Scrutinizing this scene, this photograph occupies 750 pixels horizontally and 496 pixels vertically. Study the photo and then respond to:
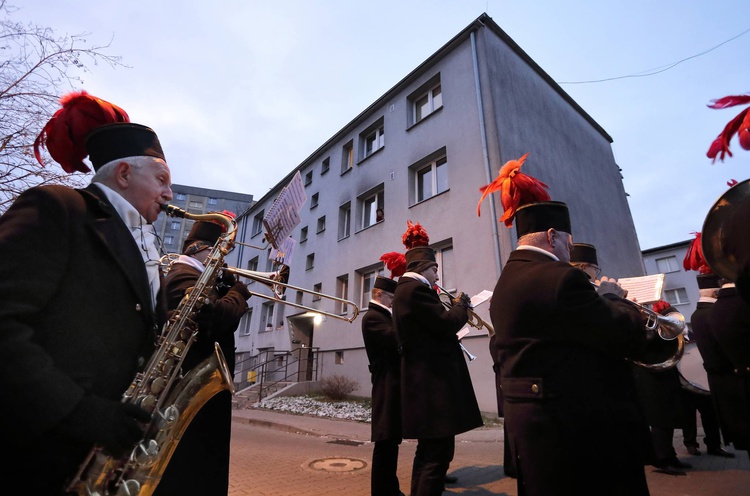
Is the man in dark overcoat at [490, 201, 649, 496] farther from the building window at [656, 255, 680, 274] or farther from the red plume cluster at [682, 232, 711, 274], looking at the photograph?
the building window at [656, 255, 680, 274]

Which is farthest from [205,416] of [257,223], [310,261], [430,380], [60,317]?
[257,223]

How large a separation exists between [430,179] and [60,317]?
42.1ft

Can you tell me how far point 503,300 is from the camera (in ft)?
7.93

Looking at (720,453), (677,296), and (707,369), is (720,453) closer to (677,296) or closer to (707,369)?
(707,369)

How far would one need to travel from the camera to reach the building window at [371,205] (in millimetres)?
15288

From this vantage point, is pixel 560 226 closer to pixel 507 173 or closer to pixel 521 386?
pixel 507 173

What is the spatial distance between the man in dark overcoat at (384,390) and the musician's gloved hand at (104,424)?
2763mm

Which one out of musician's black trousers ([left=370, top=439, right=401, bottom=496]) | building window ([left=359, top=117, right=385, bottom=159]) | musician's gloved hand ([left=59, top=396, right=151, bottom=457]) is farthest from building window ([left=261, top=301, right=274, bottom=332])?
musician's gloved hand ([left=59, top=396, right=151, bottom=457])

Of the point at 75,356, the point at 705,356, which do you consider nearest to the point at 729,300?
the point at 705,356

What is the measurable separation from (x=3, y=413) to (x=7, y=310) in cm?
28

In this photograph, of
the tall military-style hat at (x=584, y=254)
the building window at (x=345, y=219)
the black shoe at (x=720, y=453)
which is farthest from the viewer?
the building window at (x=345, y=219)

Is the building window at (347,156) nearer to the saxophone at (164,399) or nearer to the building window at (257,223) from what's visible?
the building window at (257,223)

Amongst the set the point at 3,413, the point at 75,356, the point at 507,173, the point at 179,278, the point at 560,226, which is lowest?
the point at 3,413

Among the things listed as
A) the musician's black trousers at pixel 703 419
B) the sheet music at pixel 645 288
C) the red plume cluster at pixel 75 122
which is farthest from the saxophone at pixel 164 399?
the musician's black trousers at pixel 703 419
